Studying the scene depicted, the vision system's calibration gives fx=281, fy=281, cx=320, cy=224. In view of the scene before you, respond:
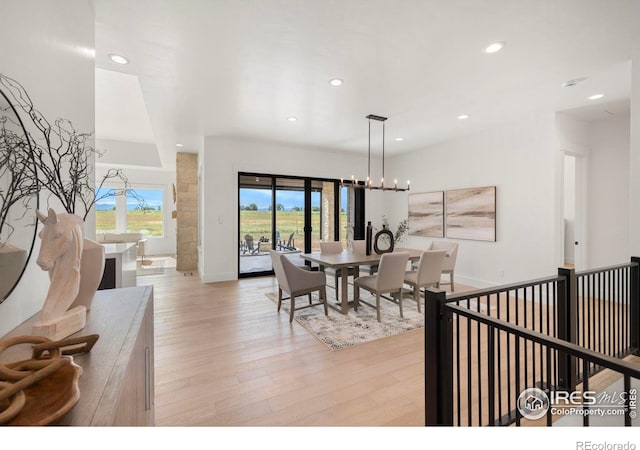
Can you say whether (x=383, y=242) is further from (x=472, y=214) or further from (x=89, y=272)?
(x=89, y=272)

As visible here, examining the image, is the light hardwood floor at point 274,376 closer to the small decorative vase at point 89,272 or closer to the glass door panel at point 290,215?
the small decorative vase at point 89,272

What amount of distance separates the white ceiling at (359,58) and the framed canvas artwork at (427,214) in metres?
1.79

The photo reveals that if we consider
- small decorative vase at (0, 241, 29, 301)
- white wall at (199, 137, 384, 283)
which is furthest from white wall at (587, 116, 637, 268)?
small decorative vase at (0, 241, 29, 301)

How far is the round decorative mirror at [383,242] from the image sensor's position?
413 cm

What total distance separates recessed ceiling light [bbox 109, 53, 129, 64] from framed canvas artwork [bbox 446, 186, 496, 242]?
17.4ft

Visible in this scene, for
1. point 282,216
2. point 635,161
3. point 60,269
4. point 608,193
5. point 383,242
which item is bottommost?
point 383,242

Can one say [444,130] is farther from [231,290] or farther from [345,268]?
[231,290]

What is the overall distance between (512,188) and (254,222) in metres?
4.74

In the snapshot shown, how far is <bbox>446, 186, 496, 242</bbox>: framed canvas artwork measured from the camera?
189 inches

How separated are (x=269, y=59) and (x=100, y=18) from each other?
1.30 metres

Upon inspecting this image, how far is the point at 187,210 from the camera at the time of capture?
6.64 meters

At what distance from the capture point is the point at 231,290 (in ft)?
15.8

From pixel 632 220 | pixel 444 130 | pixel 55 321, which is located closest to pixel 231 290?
pixel 55 321

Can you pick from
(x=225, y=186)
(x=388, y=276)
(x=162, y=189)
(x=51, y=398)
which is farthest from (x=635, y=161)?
(x=162, y=189)
